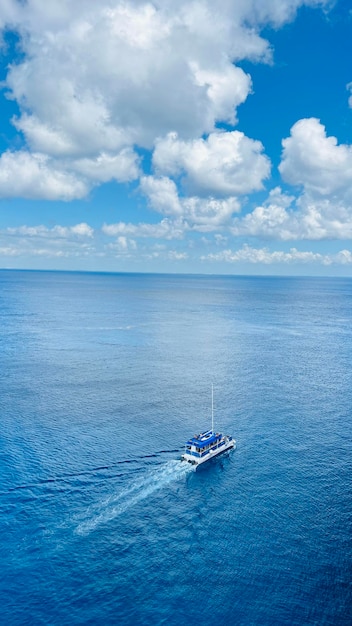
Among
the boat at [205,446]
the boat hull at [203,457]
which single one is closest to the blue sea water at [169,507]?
the boat hull at [203,457]

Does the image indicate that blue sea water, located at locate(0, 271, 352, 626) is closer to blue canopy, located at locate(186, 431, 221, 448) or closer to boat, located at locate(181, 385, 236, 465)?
boat, located at locate(181, 385, 236, 465)

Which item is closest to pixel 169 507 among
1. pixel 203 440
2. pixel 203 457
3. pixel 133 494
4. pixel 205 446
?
pixel 133 494

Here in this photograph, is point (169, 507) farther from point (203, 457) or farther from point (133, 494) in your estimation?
point (203, 457)

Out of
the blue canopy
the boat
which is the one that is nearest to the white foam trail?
the boat

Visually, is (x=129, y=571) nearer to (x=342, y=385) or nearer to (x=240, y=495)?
(x=240, y=495)

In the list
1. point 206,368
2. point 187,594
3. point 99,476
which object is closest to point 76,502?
point 99,476
